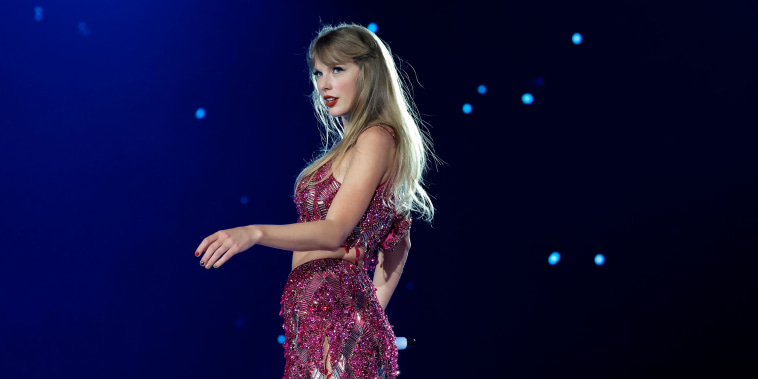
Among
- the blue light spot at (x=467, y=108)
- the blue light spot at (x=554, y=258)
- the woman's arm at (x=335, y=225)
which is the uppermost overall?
the blue light spot at (x=467, y=108)

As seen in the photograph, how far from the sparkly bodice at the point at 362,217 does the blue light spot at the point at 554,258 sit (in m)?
1.56

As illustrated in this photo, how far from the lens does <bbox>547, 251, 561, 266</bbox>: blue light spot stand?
121 inches

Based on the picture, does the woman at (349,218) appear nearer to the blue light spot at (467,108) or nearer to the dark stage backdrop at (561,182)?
the dark stage backdrop at (561,182)

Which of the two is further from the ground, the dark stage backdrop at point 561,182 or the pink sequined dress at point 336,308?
the dark stage backdrop at point 561,182

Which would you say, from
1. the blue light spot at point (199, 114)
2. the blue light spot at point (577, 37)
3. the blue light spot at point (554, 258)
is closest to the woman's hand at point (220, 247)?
the blue light spot at point (199, 114)

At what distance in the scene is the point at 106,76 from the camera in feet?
Result: 8.46

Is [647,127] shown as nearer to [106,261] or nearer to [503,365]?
[503,365]

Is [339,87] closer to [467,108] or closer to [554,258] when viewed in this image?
[467,108]

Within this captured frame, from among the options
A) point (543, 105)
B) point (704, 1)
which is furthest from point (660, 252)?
point (704, 1)

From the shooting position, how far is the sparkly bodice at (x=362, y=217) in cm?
158

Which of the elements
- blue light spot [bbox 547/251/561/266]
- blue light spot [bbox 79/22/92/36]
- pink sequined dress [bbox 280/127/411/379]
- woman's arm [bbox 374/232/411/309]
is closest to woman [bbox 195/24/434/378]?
pink sequined dress [bbox 280/127/411/379]

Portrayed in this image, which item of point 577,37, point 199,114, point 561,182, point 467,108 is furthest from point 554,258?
point 199,114

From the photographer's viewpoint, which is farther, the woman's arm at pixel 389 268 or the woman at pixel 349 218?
the woman's arm at pixel 389 268

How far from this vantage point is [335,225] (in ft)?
4.60
